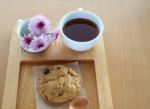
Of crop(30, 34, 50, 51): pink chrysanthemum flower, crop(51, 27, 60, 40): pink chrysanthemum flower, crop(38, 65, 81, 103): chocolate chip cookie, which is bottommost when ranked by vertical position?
crop(38, 65, 81, 103): chocolate chip cookie

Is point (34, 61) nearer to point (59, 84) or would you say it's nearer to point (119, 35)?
point (59, 84)

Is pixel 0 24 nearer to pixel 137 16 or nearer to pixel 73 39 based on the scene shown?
pixel 73 39

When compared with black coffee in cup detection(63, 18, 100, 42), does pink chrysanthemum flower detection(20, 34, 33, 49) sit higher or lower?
lower

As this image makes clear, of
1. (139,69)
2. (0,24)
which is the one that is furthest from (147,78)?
(0,24)

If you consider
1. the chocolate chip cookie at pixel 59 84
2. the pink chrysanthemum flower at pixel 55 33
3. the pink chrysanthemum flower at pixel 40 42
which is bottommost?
the chocolate chip cookie at pixel 59 84

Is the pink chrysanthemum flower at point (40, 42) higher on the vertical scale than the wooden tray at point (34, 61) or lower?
higher
